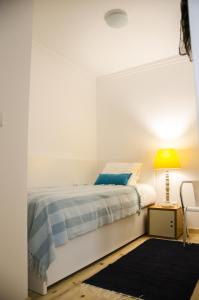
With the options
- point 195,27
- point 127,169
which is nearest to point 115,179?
point 127,169

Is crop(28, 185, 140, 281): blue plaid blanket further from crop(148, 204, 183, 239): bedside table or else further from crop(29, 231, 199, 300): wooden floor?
crop(148, 204, 183, 239): bedside table

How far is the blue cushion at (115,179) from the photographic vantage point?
3.34m

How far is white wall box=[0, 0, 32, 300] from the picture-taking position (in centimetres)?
156

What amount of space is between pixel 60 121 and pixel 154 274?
2455mm

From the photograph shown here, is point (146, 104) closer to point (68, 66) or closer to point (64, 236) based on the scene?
point (68, 66)

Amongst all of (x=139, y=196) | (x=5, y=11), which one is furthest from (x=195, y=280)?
(x=5, y=11)

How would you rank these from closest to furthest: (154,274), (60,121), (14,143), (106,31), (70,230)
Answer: (14,143), (70,230), (154,274), (106,31), (60,121)

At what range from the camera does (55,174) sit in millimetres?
3445

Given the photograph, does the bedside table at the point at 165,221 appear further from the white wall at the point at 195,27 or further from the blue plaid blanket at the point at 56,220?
the white wall at the point at 195,27

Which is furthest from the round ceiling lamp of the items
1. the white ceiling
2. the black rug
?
the black rug

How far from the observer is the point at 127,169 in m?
3.68

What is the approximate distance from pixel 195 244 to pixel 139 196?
2.76ft

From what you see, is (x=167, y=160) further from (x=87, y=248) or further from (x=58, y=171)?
(x=87, y=248)

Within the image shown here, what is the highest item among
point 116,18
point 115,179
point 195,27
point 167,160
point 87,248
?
point 116,18
